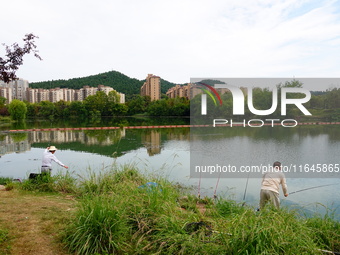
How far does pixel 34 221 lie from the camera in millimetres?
4320

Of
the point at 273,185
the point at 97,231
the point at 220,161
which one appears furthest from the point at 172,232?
the point at 220,161

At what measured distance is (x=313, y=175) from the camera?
1084 cm

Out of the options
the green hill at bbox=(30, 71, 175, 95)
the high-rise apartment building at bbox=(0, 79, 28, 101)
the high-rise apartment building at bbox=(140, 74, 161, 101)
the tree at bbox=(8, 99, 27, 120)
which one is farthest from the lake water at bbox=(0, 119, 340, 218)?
the green hill at bbox=(30, 71, 175, 95)

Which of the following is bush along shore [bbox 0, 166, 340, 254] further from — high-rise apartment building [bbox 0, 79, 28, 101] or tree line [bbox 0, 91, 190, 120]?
high-rise apartment building [bbox 0, 79, 28, 101]

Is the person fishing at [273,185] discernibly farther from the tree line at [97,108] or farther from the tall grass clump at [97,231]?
the tree line at [97,108]

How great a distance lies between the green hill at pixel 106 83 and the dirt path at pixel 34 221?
131 m

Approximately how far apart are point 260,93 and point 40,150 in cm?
4574

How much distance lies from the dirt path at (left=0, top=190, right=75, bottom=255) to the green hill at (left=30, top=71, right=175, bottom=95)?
131 m

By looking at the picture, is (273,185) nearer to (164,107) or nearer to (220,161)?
(220,161)

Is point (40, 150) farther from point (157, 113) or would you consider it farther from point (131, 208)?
point (157, 113)

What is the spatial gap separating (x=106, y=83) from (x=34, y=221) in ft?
481

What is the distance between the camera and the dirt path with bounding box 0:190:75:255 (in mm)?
3582

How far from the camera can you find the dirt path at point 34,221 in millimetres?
3582

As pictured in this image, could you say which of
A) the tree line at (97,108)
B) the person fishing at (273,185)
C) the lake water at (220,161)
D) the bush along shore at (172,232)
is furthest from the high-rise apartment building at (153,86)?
the bush along shore at (172,232)
